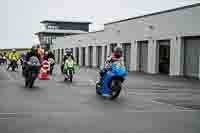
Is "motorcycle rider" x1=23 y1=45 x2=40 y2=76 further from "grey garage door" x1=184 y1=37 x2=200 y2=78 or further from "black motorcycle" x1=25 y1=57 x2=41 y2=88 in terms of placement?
"grey garage door" x1=184 y1=37 x2=200 y2=78

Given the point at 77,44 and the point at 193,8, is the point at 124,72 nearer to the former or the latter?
the point at 193,8

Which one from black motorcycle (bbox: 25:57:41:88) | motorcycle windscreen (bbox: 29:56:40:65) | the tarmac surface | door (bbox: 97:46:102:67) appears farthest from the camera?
door (bbox: 97:46:102:67)

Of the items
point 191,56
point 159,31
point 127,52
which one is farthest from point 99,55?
point 191,56

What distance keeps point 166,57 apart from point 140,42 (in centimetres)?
595

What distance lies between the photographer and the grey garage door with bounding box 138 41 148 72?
133 ft

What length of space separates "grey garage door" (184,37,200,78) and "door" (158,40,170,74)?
10.2 ft

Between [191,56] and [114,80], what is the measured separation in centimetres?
2013

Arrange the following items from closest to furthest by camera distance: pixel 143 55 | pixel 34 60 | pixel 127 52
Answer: pixel 34 60
pixel 143 55
pixel 127 52

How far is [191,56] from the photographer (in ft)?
106

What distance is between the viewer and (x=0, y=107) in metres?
10.4

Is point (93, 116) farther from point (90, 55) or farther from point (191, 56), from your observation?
point (90, 55)

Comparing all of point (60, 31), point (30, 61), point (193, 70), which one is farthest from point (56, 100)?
point (60, 31)

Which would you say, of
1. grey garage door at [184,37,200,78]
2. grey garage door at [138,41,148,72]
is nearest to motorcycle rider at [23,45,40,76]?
grey garage door at [184,37,200,78]

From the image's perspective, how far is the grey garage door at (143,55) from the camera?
40.5 m
